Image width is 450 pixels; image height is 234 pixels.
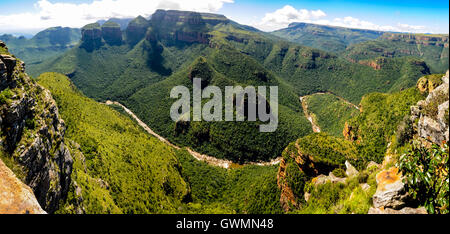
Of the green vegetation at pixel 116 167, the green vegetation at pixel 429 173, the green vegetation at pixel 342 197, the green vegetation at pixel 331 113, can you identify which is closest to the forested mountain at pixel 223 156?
the green vegetation at pixel 429 173

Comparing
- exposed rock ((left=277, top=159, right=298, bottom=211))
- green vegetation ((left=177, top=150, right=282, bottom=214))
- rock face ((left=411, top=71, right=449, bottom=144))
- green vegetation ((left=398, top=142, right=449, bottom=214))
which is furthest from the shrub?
green vegetation ((left=398, top=142, right=449, bottom=214))

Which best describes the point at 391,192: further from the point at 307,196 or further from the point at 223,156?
the point at 223,156

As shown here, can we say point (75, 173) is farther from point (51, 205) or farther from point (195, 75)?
point (195, 75)

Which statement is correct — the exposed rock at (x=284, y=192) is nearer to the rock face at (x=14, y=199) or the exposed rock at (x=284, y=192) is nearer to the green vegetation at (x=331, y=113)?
the rock face at (x=14, y=199)

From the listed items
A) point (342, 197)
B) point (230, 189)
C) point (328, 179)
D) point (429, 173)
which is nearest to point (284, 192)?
point (328, 179)

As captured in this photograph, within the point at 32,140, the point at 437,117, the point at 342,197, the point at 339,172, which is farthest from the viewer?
the point at 339,172

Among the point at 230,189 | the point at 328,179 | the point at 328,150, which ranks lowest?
the point at 230,189
